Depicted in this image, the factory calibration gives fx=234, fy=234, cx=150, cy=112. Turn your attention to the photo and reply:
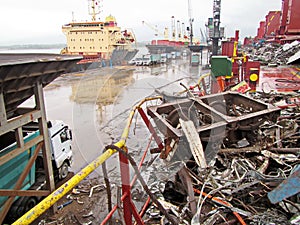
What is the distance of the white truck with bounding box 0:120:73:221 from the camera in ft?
15.3

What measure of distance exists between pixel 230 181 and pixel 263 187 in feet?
1.62

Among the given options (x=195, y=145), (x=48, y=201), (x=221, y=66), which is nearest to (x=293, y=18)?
(x=221, y=66)

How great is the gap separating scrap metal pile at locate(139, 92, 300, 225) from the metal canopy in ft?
6.43

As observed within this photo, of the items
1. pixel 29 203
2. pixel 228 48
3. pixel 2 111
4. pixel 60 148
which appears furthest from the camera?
pixel 228 48

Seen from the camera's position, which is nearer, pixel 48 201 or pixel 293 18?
pixel 48 201

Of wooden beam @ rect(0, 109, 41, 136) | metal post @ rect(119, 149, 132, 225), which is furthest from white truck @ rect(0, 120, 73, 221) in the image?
metal post @ rect(119, 149, 132, 225)

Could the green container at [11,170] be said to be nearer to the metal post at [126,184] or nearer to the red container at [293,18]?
the metal post at [126,184]

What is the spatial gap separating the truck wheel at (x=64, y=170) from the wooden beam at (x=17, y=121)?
8.23 feet

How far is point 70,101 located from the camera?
16562 millimetres

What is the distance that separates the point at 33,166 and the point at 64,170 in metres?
1.22

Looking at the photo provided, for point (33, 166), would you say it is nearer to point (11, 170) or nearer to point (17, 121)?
point (11, 170)

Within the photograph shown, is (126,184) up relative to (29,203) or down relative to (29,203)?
up

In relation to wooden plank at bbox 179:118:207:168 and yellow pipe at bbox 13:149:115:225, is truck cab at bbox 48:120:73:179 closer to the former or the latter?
wooden plank at bbox 179:118:207:168

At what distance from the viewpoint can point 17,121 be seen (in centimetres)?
387
